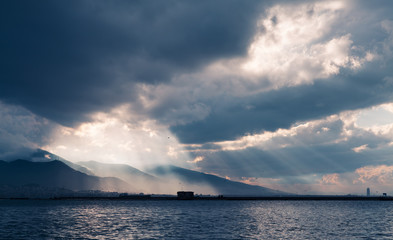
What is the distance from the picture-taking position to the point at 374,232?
267 ft

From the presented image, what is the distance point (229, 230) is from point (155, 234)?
63.0 ft

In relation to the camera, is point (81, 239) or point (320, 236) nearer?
point (81, 239)

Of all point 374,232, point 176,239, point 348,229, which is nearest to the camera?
point 176,239

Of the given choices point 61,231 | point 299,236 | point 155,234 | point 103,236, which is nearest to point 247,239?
point 299,236

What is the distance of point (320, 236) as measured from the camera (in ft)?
244

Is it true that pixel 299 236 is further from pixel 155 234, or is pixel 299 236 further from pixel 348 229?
pixel 155 234

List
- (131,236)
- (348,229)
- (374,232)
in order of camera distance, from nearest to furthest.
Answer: (131,236)
(374,232)
(348,229)

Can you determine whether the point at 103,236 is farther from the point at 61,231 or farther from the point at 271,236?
the point at 271,236

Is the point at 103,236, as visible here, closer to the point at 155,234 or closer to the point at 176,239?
the point at 155,234

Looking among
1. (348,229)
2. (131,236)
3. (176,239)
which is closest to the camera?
(176,239)

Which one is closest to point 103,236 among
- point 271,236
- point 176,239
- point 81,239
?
point 81,239

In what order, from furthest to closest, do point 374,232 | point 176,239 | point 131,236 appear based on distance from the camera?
point 374,232 → point 131,236 → point 176,239

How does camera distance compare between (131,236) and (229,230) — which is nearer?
(131,236)

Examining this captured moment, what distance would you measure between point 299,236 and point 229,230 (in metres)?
17.2
